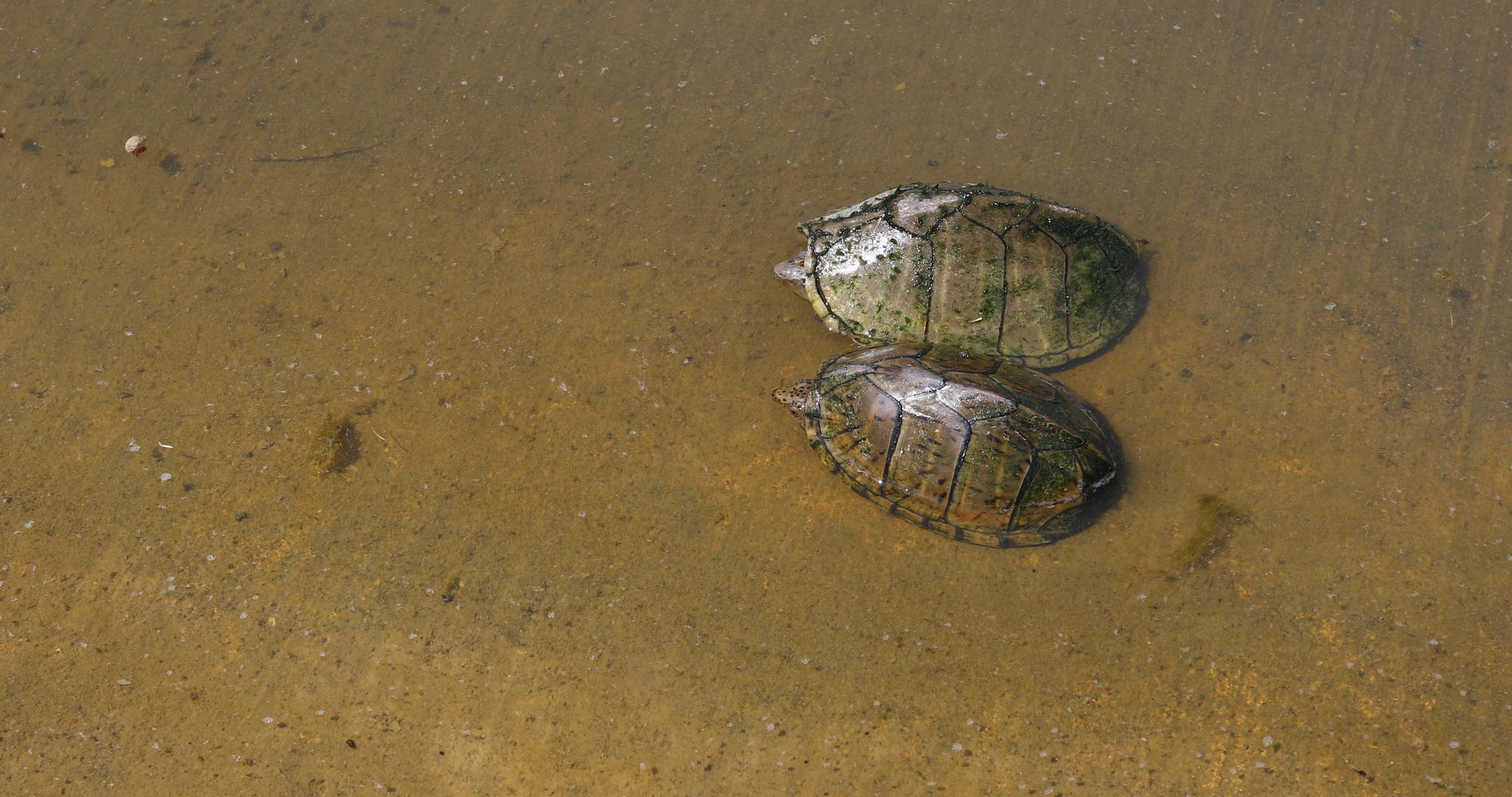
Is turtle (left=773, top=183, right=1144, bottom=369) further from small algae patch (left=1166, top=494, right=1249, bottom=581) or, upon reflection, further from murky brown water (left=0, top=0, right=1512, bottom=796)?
small algae patch (left=1166, top=494, right=1249, bottom=581)

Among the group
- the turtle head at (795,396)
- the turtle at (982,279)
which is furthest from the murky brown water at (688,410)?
the turtle at (982,279)

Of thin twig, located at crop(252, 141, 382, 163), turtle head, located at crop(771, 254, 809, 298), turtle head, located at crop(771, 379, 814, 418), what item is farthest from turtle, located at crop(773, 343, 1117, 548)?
thin twig, located at crop(252, 141, 382, 163)

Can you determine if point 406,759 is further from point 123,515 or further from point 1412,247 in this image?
point 1412,247

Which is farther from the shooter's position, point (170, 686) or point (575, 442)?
point (575, 442)

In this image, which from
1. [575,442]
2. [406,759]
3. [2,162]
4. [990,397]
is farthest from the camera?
[2,162]

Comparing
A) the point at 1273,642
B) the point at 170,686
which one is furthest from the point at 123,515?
the point at 1273,642

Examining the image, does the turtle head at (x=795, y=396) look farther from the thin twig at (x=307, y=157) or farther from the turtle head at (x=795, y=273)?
the thin twig at (x=307, y=157)
